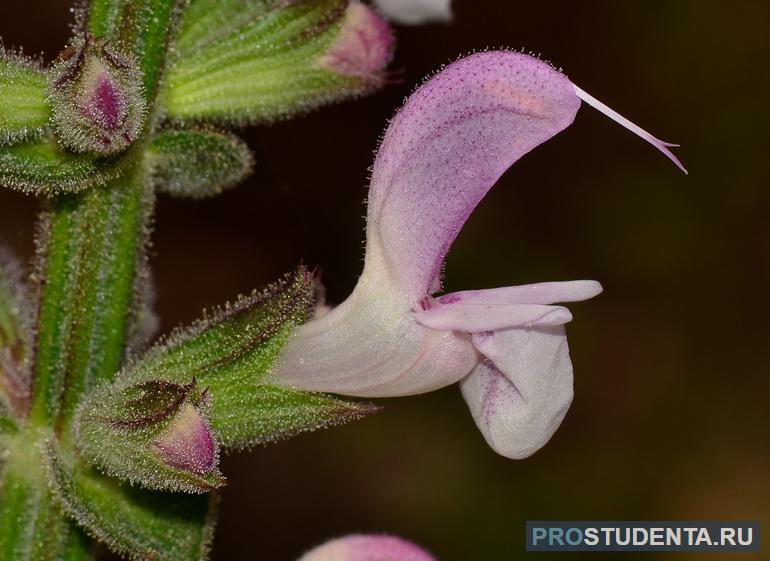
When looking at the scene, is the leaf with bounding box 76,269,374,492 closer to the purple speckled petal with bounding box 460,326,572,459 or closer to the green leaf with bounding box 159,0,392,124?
the purple speckled petal with bounding box 460,326,572,459

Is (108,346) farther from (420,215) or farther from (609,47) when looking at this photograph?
(609,47)

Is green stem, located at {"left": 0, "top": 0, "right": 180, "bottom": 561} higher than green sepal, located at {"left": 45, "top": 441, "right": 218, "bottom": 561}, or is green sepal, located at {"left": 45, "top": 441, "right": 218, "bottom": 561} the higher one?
green stem, located at {"left": 0, "top": 0, "right": 180, "bottom": 561}

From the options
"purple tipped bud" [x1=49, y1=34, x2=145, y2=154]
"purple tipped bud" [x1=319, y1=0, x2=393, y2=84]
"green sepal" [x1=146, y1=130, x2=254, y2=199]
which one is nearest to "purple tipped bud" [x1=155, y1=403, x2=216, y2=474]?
"purple tipped bud" [x1=49, y1=34, x2=145, y2=154]

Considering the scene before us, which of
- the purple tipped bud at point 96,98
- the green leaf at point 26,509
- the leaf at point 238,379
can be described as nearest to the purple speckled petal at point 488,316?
the leaf at point 238,379

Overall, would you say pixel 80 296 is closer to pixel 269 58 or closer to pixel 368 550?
pixel 269 58

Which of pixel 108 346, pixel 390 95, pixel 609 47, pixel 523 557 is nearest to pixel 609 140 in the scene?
pixel 609 47

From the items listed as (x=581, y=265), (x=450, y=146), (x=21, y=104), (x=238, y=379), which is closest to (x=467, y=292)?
(x=450, y=146)

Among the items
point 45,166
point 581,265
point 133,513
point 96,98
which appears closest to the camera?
point 96,98
